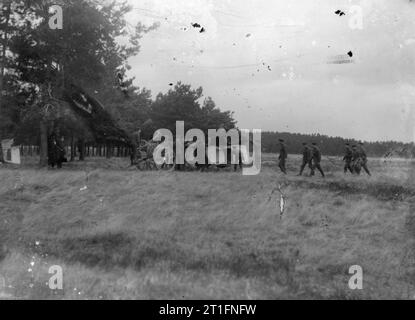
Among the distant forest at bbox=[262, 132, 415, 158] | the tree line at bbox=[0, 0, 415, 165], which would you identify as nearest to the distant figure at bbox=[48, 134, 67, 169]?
the tree line at bbox=[0, 0, 415, 165]

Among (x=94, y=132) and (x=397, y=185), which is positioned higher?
(x=94, y=132)

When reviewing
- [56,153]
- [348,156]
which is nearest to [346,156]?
[348,156]

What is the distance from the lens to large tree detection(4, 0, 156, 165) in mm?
19000

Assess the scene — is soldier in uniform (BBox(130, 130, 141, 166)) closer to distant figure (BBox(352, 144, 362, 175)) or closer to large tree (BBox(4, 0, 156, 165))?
large tree (BBox(4, 0, 156, 165))

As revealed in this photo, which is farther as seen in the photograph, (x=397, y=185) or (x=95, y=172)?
(x=95, y=172)

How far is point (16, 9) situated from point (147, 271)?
16215 mm

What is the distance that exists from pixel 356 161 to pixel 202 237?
1075 cm

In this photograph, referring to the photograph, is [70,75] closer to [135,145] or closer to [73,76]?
[73,76]

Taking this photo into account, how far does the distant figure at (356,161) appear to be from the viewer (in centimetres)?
1887

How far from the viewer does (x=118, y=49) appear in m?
21.0
